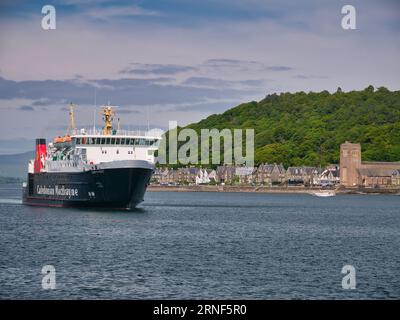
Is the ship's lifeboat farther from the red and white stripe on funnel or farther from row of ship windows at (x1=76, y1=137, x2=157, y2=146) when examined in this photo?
the red and white stripe on funnel

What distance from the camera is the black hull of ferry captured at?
68625mm

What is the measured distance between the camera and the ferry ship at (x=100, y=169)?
6888 cm

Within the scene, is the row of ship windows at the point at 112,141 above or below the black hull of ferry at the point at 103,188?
above

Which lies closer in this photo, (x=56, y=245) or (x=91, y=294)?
(x=91, y=294)

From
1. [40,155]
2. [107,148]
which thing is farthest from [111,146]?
[40,155]

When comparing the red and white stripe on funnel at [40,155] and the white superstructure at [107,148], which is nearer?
the white superstructure at [107,148]

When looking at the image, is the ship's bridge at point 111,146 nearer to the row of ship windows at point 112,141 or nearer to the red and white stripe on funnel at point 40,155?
the row of ship windows at point 112,141

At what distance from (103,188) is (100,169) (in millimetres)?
1746

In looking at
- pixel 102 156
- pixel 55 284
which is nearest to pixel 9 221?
pixel 102 156

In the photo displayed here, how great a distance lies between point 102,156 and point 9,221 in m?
10.9

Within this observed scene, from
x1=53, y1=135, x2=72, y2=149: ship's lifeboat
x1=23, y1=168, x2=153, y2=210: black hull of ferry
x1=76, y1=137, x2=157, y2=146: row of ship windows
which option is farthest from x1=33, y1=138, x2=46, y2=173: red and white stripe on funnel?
x1=76, y1=137, x2=157, y2=146: row of ship windows

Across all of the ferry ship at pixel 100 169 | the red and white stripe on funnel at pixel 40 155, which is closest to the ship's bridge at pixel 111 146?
the ferry ship at pixel 100 169

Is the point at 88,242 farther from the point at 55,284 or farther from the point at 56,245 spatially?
the point at 55,284

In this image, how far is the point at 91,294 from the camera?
32062 mm
